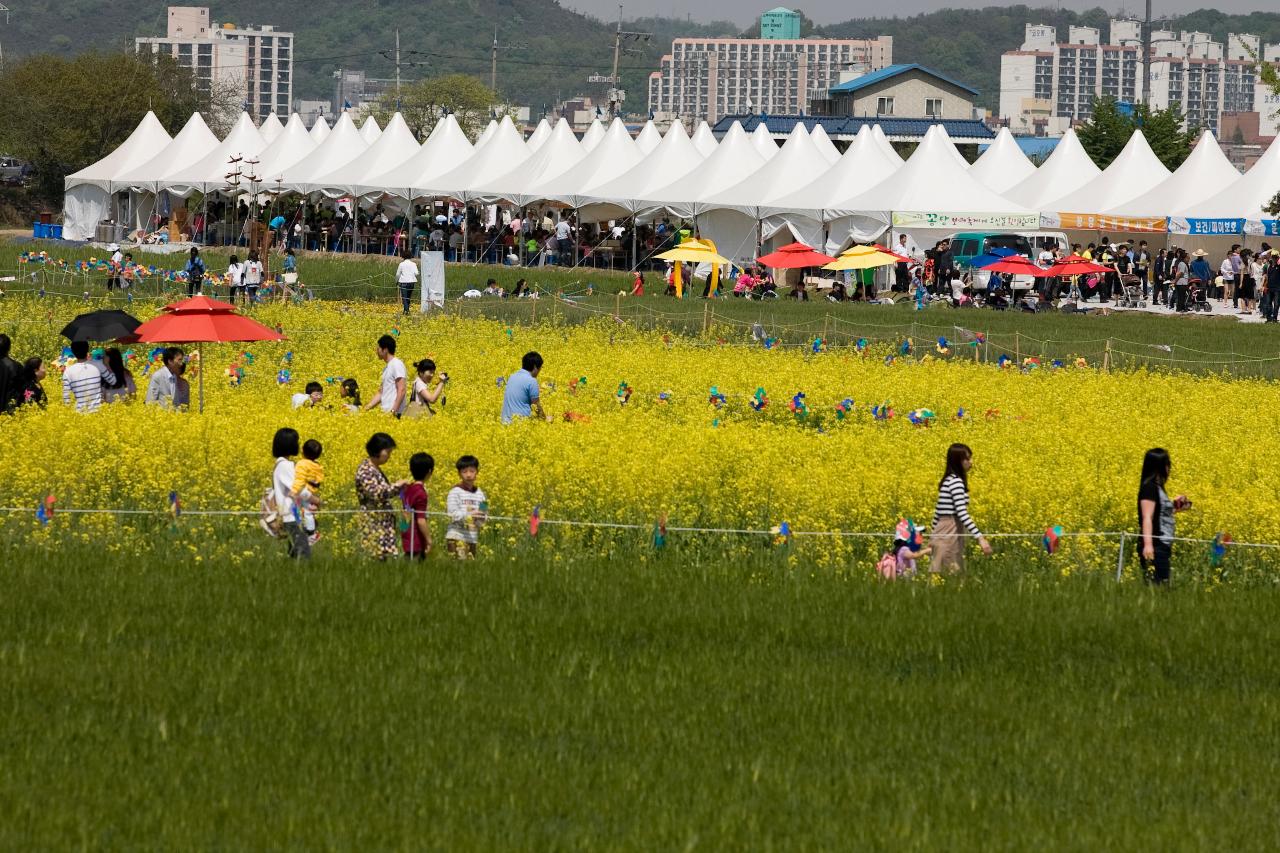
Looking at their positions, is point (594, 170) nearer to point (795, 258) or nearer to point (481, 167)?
point (481, 167)

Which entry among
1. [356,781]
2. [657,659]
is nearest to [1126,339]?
[657,659]

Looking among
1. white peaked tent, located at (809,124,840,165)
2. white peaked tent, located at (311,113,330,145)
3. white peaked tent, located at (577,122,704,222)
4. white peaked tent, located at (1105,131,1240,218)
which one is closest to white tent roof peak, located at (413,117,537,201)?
white peaked tent, located at (577,122,704,222)

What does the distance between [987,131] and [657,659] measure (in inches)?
4359

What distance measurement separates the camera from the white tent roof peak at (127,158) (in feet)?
195

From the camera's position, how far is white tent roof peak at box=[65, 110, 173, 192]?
59375mm

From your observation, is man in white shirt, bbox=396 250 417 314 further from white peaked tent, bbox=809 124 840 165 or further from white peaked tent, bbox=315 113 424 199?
white peaked tent, bbox=809 124 840 165

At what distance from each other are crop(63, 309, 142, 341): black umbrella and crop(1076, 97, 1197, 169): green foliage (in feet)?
253

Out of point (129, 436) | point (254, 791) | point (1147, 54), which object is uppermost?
point (1147, 54)

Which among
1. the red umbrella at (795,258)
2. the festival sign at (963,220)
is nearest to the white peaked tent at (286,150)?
the red umbrella at (795,258)

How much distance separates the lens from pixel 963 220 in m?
46.0

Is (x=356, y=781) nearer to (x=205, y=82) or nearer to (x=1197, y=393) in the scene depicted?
(x=1197, y=393)

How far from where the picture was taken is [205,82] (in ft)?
354

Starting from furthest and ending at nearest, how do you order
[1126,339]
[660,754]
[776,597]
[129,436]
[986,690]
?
[1126,339] < [129,436] < [776,597] < [986,690] < [660,754]

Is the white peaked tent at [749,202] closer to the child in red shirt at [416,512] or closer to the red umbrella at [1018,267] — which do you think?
the red umbrella at [1018,267]
